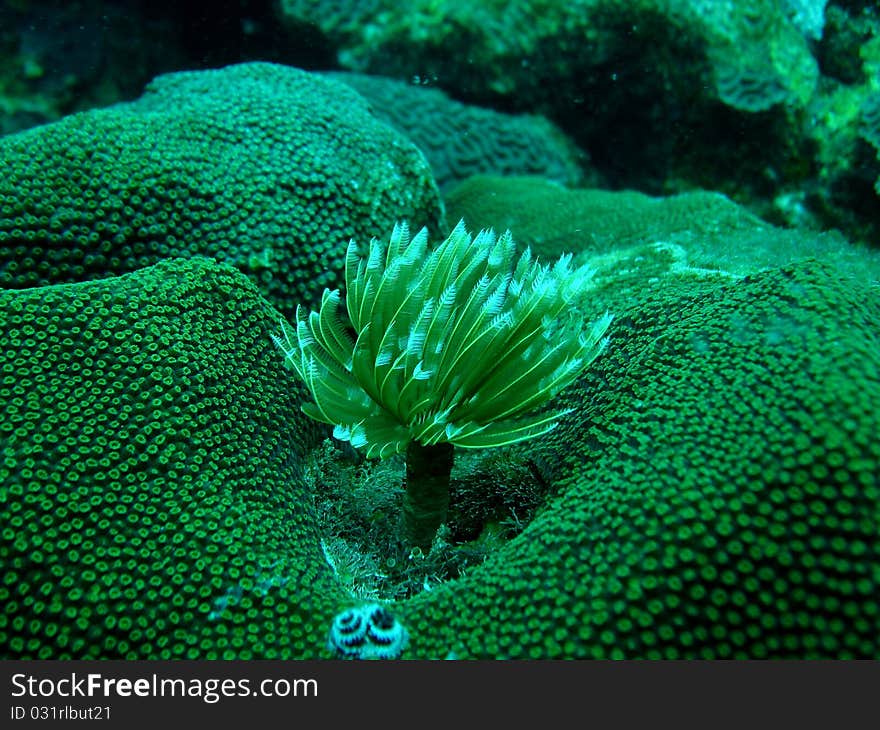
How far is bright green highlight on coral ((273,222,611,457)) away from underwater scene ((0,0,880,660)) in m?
0.02

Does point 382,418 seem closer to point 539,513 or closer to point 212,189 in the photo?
point 539,513

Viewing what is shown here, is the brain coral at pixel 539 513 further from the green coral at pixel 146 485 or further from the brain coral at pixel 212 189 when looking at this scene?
the brain coral at pixel 212 189

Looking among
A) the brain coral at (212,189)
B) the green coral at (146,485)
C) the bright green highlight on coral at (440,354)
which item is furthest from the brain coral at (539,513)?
the brain coral at (212,189)

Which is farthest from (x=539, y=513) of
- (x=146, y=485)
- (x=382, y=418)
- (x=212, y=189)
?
(x=212, y=189)

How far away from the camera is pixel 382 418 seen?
2742mm

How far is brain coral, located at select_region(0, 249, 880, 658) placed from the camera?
2.05 meters

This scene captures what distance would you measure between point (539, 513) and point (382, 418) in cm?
78

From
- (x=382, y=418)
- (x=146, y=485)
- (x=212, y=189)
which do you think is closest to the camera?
(x=146, y=485)

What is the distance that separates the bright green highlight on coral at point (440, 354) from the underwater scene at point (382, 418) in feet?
0.05

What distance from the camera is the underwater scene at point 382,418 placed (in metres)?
2.10

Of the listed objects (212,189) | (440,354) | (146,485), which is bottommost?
(146,485)

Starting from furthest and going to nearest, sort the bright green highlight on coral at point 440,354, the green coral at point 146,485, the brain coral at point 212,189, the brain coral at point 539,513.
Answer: the brain coral at point 212,189, the bright green highlight on coral at point 440,354, the green coral at point 146,485, the brain coral at point 539,513

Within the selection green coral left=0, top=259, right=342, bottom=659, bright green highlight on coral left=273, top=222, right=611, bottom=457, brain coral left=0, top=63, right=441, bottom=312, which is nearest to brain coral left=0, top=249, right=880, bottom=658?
green coral left=0, top=259, right=342, bottom=659

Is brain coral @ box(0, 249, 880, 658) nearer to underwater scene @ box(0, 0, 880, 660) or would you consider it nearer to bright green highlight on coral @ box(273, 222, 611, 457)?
underwater scene @ box(0, 0, 880, 660)
